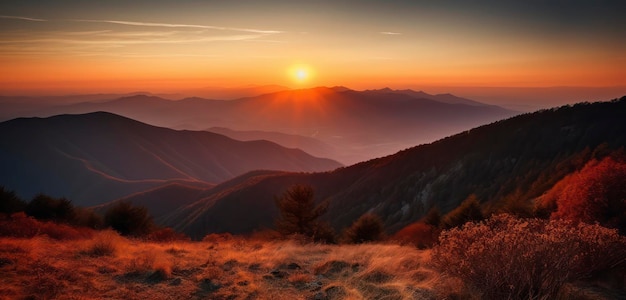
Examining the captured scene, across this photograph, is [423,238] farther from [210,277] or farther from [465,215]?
[210,277]

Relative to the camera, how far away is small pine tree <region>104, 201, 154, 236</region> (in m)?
30.3

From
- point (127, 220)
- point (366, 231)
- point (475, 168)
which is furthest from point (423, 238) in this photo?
point (475, 168)

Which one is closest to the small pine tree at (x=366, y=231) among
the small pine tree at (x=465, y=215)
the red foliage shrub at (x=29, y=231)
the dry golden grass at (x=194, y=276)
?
the small pine tree at (x=465, y=215)

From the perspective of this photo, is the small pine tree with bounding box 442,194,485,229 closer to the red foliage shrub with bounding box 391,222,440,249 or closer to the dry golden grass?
the red foliage shrub with bounding box 391,222,440,249

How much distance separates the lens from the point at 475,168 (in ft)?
259

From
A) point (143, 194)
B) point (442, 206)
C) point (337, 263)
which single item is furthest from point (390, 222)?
point (143, 194)

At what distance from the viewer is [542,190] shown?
45.8 metres

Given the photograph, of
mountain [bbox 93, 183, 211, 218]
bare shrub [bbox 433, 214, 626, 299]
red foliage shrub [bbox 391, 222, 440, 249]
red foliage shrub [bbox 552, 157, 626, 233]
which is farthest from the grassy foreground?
mountain [bbox 93, 183, 211, 218]

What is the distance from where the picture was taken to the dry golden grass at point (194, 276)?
7.59 m

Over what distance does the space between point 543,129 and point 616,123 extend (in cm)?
1312

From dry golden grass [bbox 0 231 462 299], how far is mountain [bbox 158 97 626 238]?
43.7 metres

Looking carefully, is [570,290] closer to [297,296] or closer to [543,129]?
[297,296]

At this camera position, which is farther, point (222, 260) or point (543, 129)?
point (543, 129)

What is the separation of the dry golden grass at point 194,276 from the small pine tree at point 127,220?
63.7 feet
